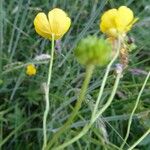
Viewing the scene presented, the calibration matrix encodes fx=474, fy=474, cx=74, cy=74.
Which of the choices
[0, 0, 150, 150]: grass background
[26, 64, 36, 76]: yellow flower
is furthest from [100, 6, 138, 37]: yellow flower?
[26, 64, 36, 76]: yellow flower

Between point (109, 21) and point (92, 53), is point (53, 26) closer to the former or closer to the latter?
point (109, 21)

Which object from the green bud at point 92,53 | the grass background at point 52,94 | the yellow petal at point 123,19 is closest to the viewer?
the green bud at point 92,53

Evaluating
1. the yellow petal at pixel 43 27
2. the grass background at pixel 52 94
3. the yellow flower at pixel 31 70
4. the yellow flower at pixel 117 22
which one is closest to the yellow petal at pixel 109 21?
the yellow flower at pixel 117 22

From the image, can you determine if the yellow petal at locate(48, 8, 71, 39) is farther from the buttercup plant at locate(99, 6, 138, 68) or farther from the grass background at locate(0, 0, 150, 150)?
the grass background at locate(0, 0, 150, 150)

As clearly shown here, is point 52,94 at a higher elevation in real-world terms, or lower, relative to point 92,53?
lower

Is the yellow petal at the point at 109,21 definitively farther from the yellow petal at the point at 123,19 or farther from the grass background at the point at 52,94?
the grass background at the point at 52,94

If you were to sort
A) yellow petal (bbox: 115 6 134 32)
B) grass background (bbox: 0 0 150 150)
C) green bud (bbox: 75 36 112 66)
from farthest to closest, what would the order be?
grass background (bbox: 0 0 150 150) → yellow petal (bbox: 115 6 134 32) → green bud (bbox: 75 36 112 66)

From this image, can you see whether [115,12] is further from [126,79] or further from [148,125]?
[126,79]

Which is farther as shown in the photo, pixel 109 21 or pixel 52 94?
pixel 52 94

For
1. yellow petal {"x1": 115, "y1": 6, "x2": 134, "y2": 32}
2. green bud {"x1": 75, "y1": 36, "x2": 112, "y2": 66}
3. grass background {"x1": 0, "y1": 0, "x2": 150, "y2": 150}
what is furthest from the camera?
grass background {"x1": 0, "y1": 0, "x2": 150, "y2": 150}

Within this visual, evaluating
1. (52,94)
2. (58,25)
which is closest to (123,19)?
(58,25)

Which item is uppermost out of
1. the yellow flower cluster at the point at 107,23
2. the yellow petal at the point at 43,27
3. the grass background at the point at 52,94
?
the yellow flower cluster at the point at 107,23
